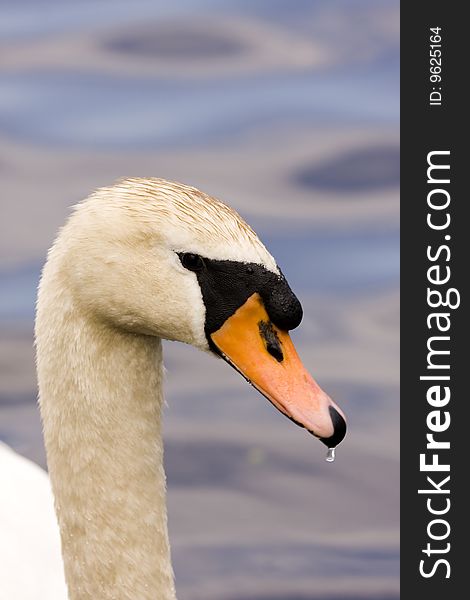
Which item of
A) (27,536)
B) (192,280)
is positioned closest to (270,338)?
(192,280)

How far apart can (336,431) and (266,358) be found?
24cm

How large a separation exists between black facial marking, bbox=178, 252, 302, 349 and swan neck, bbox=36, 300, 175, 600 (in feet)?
0.86

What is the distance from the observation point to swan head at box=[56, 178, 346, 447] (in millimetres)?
3496

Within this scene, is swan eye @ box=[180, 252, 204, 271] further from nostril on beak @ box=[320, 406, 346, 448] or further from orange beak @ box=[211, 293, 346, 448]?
nostril on beak @ box=[320, 406, 346, 448]

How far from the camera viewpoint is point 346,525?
229 inches

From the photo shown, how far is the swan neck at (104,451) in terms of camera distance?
368 cm

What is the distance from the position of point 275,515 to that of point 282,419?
1.99 feet

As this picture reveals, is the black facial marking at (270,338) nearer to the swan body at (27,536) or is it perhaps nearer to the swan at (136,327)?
the swan at (136,327)

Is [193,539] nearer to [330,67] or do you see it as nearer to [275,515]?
[275,515]

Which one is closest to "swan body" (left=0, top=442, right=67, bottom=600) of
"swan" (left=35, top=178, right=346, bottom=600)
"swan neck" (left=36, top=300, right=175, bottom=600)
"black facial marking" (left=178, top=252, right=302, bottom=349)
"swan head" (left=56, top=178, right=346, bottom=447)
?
"swan neck" (left=36, top=300, right=175, bottom=600)

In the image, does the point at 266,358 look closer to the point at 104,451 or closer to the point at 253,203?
the point at 104,451

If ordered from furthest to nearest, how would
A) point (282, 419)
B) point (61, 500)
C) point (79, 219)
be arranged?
point (282, 419)
point (61, 500)
point (79, 219)

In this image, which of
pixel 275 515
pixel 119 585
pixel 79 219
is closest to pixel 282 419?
pixel 275 515

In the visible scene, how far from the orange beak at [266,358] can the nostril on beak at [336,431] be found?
0.08ft
